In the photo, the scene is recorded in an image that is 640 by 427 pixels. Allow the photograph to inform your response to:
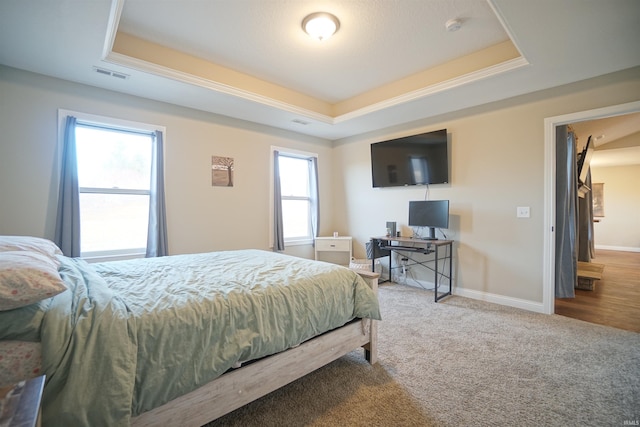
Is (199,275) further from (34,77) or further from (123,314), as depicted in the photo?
(34,77)

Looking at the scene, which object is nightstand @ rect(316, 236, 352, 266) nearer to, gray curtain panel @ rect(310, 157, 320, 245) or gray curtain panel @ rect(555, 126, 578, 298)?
gray curtain panel @ rect(310, 157, 320, 245)

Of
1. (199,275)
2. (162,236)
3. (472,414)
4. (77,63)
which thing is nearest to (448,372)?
(472,414)

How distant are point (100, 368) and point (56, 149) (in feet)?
9.39

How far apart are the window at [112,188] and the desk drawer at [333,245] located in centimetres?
255

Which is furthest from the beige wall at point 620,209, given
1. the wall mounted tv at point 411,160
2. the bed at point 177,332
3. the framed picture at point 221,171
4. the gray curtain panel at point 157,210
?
the gray curtain panel at point 157,210

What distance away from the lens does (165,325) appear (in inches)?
47.2

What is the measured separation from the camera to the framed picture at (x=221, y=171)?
382cm

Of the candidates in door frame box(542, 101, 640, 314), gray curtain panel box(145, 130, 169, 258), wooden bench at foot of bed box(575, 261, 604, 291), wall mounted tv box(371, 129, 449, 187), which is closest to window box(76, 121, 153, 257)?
gray curtain panel box(145, 130, 169, 258)

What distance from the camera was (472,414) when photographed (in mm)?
1560

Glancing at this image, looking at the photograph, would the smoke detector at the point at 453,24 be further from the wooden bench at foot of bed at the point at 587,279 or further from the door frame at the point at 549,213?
the wooden bench at foot of bed at the point at 587,279

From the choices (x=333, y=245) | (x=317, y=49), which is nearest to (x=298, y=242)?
(x=333, y=245)

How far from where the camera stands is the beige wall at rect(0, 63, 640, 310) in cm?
268

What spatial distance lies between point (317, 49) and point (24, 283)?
2.91 meters

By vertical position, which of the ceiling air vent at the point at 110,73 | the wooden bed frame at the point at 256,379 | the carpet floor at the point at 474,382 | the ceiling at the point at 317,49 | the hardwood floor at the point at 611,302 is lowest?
the carpet floor at the point at 474,382
